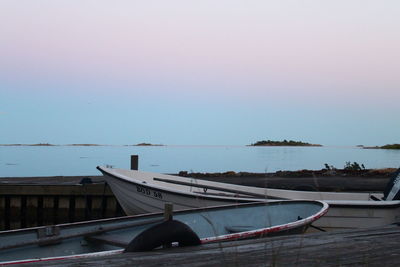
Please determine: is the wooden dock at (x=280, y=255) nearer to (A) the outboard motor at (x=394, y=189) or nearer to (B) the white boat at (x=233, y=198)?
(B) the white boat at (x=233, y=198)

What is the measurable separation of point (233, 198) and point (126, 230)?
2941 mm

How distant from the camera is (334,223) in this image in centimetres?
938

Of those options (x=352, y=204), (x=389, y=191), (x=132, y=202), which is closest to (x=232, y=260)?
(x=352, y=204)

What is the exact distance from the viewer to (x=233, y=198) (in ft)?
31.9

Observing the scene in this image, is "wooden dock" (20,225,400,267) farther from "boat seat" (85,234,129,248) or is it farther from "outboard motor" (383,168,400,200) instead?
"outboard motor" (383,168,400,200)

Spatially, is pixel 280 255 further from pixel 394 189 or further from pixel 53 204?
pixel 53 204

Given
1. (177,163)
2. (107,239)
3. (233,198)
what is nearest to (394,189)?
(233,198)

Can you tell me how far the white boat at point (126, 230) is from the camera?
6387mm

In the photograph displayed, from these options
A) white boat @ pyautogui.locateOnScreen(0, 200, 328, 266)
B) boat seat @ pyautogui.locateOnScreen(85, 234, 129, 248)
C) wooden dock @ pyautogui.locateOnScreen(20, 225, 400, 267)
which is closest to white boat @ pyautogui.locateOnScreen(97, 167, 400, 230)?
white boat @ pyautogui.locateOnScreen(0, 200, 328, 266)

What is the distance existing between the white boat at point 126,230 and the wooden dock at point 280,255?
1407 millimetres

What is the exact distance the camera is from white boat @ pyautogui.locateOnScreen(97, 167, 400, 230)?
927cm

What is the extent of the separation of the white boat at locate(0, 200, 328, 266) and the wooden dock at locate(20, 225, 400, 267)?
4.62 feet

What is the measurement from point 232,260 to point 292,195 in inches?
366

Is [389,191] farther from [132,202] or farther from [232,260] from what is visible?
[232,260]
